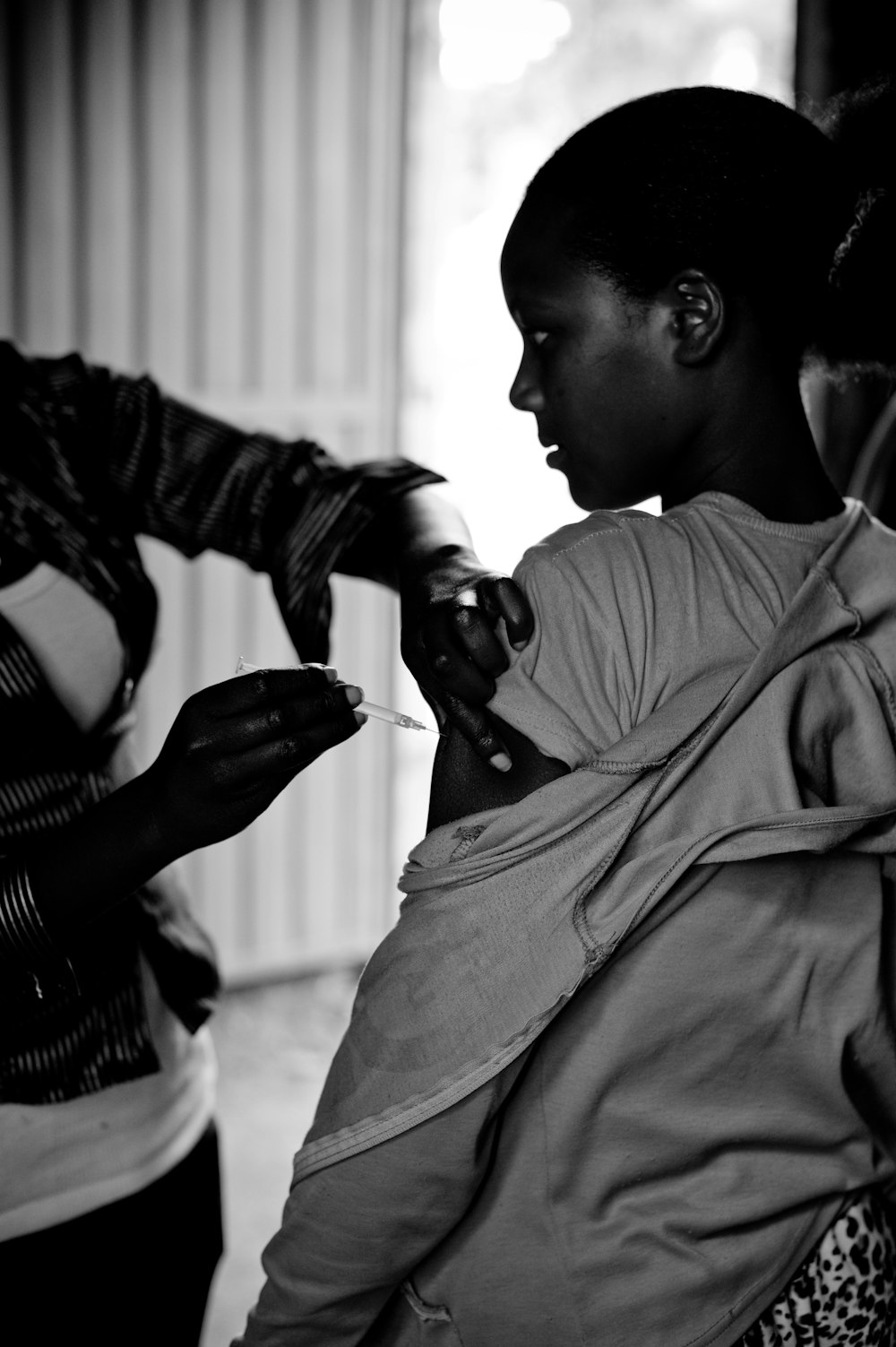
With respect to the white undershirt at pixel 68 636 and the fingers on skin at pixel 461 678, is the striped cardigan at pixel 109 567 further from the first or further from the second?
the fingers on skin at pixel 461 678

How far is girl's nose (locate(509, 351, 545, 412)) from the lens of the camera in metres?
0.97

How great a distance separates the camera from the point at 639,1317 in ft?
2.73

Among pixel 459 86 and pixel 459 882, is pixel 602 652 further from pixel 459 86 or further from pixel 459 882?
pixel 459 86

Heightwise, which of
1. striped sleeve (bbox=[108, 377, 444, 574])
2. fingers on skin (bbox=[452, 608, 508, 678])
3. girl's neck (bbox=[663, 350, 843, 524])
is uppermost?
girl's neck (bbox=[663, 350, 843, 524])

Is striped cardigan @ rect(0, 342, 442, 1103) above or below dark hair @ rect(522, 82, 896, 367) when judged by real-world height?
below

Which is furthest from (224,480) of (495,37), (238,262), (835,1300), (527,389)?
(495,37)

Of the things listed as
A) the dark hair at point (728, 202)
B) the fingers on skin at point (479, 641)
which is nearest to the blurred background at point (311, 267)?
the dark hair at point (728, 202)

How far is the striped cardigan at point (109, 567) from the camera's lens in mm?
1022

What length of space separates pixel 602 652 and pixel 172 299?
230 centimetres

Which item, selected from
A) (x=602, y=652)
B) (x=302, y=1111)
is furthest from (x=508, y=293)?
(x=302, y=1111)

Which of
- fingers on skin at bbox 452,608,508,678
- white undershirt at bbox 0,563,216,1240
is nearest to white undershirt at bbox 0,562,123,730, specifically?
white undershirt at bbox 0,563,216,1240

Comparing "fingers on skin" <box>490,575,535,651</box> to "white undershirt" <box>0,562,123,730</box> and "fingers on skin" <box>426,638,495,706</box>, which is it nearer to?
"fingers on skin" <box>426,638,495,706</box>

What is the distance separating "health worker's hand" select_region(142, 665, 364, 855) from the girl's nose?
0.90ft

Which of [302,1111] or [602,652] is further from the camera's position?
[302,1111]
